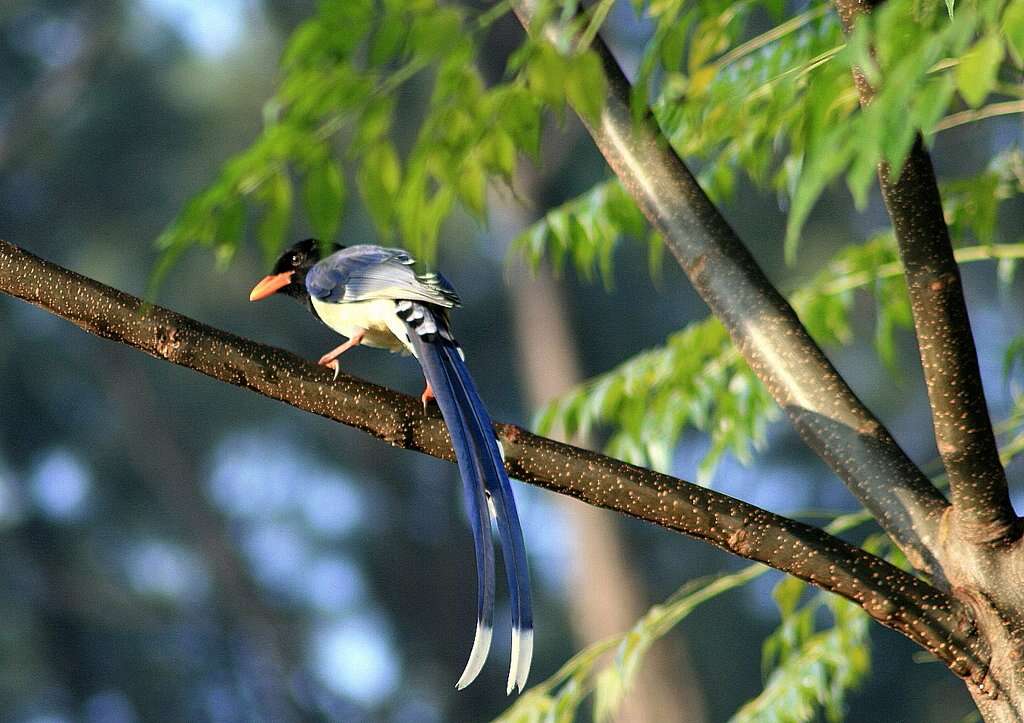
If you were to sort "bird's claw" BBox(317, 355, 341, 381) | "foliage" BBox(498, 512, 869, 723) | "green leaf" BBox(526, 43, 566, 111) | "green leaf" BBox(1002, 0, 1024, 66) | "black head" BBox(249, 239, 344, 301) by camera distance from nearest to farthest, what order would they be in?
1. "green leaf" BBox(1002, 0, 1024, 66)
2. "green leaf" BBox(526, 43, 566, 111)
3. "bird's claw" BBox(317, 355, 341, 381)
4. "foliage" BBox(498, 512, 869, 723)
5. "black head" BBox(249, 239, 344, 301)

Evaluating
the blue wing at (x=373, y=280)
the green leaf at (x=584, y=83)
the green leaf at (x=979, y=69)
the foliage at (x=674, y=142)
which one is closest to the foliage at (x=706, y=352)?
the foliage at (x=674, y=142)

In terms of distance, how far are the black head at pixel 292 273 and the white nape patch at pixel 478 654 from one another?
37.1 inches

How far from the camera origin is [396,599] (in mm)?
10406

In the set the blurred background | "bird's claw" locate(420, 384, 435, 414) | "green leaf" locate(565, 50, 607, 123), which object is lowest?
"green leaf" locate(565, 50, 607, 123)

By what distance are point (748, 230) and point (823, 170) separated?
A: 30.1 ft

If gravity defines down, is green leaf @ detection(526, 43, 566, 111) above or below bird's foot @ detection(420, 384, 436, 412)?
below

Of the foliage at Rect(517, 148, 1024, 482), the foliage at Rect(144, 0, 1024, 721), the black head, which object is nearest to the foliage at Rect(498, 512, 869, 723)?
the foliage at Rect(144, 0, 1024, 721)

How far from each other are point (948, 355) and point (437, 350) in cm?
58

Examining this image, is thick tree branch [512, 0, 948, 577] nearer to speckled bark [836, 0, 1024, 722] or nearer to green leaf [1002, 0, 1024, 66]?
speckled bark [836, 0, 1024, 722]

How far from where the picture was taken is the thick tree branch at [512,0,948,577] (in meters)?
1.21

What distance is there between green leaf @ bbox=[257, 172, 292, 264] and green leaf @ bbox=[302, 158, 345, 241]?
77 millimetres

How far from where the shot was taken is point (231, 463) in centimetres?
1092

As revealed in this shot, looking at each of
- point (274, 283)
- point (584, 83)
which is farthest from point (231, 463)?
point (584, 83)

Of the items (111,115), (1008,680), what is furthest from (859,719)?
(1008,680)
